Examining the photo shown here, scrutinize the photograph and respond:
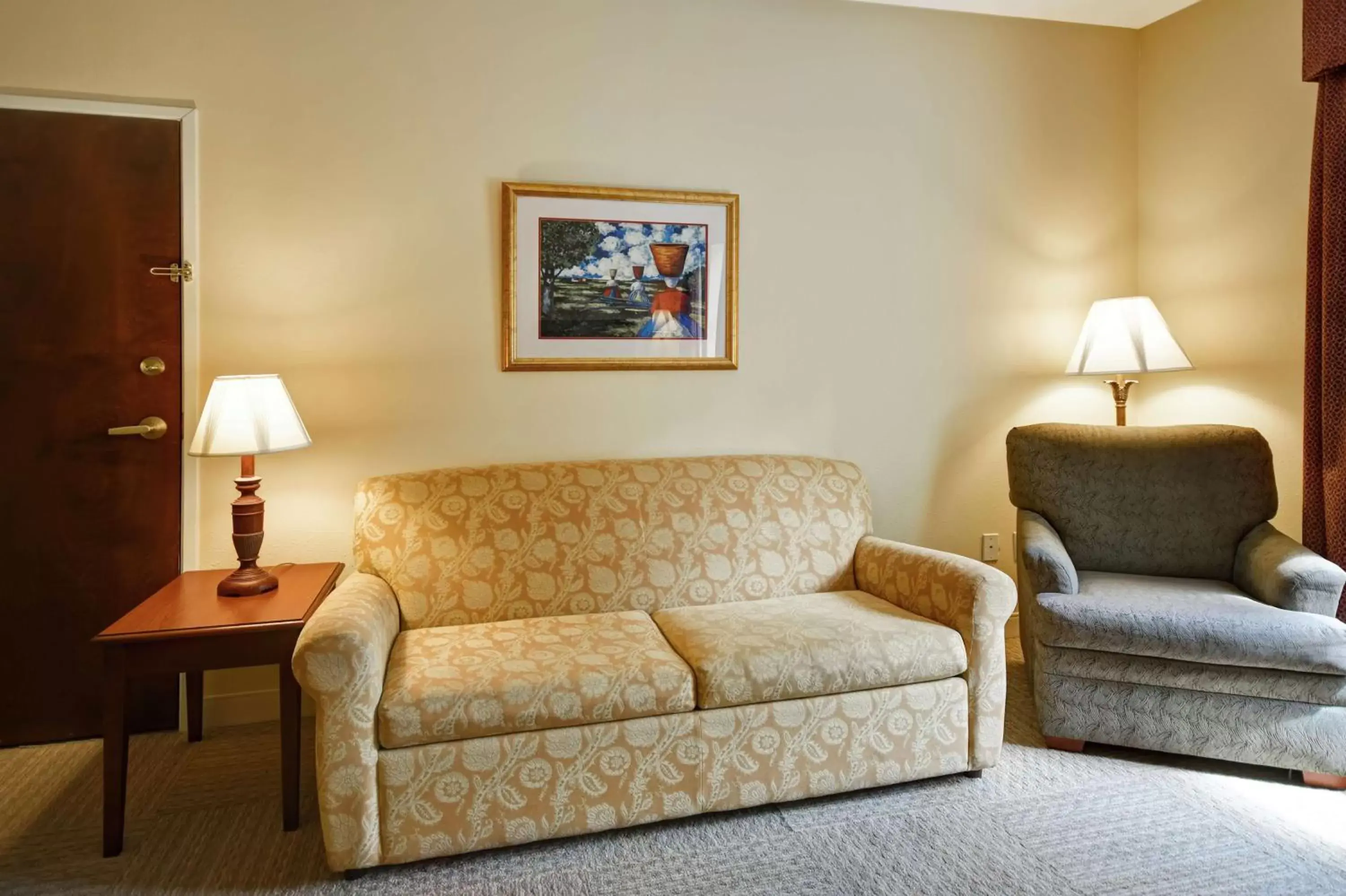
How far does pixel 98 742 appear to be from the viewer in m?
2.49

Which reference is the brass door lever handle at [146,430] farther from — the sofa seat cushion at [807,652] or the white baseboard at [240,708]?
the sofa seat cushion at [807,652]

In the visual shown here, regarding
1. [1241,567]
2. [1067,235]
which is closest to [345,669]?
[1241,567]

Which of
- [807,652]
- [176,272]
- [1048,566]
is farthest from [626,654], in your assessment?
[176,272]

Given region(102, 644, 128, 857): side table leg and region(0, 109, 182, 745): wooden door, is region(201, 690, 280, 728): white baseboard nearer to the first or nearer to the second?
region(0, 109, 182, 745): wooden door

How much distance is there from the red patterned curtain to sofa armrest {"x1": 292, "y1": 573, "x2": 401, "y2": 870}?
290 cm

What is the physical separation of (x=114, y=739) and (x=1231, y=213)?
13.0 ft

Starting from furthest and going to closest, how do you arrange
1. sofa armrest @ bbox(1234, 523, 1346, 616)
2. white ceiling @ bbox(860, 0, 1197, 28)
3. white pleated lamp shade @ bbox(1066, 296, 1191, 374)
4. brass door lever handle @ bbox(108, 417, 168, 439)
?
1. white ceiling @ bbox(860, 0, 1197, 28)
2. white pleated lamp shade @ bbox(1066, 296, 1191, 374)
3. brass door lever handle @ bbox(108, 417, 168, 439)
4. sofa armrest @ bbox(1234, 523, 1346, 616)

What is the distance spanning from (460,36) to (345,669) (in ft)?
6.84

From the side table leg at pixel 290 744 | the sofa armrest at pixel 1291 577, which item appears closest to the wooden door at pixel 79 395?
the side table leg at pixel 290 744

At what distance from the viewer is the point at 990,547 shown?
10.7ft

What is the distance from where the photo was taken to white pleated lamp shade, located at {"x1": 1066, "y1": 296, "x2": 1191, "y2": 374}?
2.86 metres

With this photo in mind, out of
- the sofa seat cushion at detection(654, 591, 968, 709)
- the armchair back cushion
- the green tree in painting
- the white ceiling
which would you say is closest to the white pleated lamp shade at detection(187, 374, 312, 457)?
the green tree in painting

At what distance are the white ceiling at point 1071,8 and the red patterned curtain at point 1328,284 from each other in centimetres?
66

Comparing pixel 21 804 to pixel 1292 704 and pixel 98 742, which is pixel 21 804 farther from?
pixel 1292 704
